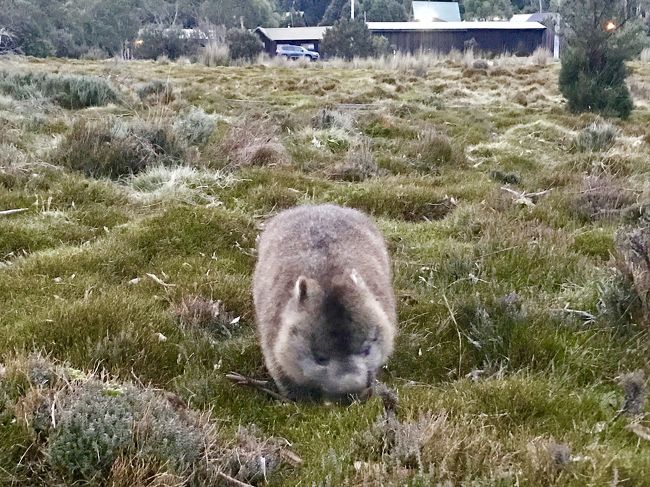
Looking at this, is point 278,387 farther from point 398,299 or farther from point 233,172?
point 233,172

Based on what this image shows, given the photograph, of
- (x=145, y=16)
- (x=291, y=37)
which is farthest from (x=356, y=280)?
(x=145, y=16)

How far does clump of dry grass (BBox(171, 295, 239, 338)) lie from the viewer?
15.5 feet

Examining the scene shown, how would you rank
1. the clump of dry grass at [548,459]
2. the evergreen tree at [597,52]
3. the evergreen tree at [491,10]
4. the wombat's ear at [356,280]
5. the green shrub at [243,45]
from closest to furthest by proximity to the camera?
the clump of dry grass at [548,459] < the wombat's ear at [356,280] < the evergreen tree at [597,52] < the green shrub at [243,45] < the evergreen tree at [491,10]

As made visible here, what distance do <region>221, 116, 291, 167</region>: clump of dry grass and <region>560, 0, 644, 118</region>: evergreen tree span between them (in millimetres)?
8797

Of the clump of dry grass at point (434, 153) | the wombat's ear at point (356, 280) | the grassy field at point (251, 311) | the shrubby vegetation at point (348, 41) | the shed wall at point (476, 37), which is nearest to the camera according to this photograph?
the grassy field at point (251, 311)

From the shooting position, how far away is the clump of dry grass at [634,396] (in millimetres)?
3496

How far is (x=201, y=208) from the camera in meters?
6.75

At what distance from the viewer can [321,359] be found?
370 cm

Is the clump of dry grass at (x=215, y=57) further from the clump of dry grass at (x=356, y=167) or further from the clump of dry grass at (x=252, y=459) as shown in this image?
the clump of dry grass at (x=252, y=459)

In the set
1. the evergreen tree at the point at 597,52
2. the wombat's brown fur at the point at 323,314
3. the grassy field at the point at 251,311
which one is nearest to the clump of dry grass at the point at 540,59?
the evergreen tree at the point at 597,52

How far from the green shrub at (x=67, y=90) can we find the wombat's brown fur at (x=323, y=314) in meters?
11.4

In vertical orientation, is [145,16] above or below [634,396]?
above

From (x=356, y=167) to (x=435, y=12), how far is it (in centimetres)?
5847

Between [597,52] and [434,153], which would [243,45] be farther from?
[434,153]
